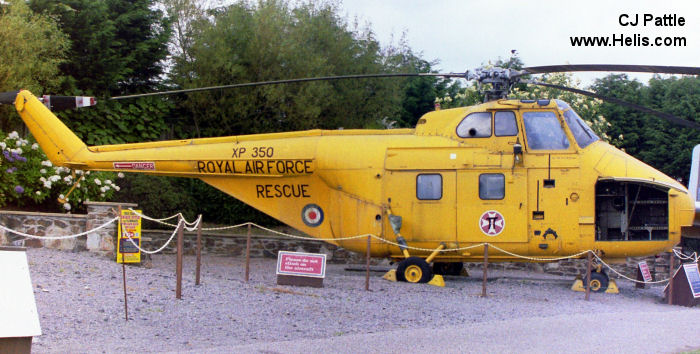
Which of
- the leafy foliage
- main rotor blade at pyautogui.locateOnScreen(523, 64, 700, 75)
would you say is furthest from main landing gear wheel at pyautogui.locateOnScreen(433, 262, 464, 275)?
the leafy foliage

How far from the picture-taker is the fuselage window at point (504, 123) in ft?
49.5

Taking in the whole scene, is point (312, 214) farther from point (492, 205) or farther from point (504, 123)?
point (504, 123)

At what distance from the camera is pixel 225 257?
2036 cm

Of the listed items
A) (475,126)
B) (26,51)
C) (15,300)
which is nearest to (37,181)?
(26,51)

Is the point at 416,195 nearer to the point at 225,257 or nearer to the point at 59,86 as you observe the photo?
the point at 225,257

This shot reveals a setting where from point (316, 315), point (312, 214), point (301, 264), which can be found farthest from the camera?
point (312, 214)

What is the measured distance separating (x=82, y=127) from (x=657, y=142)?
2319 centimetres

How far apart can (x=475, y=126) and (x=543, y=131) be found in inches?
54.5

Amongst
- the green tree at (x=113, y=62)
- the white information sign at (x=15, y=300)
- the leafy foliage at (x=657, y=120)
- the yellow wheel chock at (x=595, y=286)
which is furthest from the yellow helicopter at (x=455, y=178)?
the leafy foliage at (x=657, y=120)

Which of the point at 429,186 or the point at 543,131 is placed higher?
the point at 543,131

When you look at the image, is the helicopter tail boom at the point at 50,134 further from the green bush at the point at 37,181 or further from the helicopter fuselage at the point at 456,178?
the green bush at the point at 37,181

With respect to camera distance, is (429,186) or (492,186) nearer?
(492,186)

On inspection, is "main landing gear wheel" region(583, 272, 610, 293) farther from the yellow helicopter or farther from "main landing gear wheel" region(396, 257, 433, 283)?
"main landing gear wheel" region(396, 257, 433, 283)

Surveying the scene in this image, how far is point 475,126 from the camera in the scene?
15.3 meters
